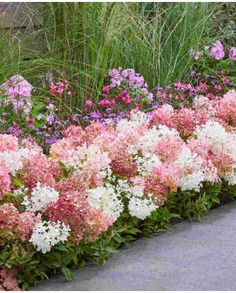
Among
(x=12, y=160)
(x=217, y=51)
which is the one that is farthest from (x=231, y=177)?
(x=217, y=51)

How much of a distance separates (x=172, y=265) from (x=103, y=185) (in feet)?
2.15

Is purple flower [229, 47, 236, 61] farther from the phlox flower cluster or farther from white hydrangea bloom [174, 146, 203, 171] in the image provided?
white hydrangea bloom [174, 146, 203, 171]

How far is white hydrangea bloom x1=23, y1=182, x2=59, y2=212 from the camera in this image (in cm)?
361

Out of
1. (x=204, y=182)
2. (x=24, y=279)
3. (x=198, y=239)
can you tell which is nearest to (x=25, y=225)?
(x=24, y=279)

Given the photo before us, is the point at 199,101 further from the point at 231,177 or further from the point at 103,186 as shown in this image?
the point at 103,186

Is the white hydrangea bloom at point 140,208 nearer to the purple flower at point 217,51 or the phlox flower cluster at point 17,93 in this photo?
the phlox flower cluster at point 17,93

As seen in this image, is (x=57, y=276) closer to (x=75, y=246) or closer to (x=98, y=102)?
(x=75, y=246)

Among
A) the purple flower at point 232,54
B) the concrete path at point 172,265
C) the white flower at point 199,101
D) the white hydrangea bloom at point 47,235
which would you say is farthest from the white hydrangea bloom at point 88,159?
the purple flower at point 232,54

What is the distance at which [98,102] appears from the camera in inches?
240

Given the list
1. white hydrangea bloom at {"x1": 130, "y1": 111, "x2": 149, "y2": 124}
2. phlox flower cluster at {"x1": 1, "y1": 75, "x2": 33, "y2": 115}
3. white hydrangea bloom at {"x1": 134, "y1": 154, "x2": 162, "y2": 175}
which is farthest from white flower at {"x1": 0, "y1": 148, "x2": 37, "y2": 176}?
white hydrangea bloom at {"x1": 130, "y1": 111, "x2": 149, "y2": 124}

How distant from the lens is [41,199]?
3.61 m

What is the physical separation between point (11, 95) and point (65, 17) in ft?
3.46

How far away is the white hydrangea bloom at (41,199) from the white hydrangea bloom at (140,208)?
1.89ft

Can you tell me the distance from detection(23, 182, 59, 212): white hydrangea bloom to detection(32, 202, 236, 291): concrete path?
33 centimetres
